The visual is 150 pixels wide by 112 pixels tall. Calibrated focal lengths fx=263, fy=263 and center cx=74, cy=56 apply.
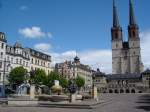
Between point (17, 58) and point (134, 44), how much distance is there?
3531 inches

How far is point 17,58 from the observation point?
7488cm

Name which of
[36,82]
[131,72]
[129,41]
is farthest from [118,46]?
[36,82]

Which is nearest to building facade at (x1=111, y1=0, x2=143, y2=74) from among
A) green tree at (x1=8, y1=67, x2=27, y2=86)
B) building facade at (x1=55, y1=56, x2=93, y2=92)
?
building facade at (x1=55, y1=56, x2=93, y2=92)

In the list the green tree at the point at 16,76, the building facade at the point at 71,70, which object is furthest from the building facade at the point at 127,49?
the green tree at the point at 16,76

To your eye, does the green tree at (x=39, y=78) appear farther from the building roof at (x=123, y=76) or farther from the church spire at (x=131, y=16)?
the church spire at (x=131, y=16)

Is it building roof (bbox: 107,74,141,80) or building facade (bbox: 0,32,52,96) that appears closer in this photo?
building facade (bbox: 0,32,52,96)

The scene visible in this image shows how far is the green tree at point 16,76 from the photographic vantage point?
206ft

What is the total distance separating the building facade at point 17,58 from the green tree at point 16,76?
1886mm

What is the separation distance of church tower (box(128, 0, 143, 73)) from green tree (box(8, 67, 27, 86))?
93.5 m

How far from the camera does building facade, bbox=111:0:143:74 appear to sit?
14700 cm

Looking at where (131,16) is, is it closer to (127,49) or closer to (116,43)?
(116,43)

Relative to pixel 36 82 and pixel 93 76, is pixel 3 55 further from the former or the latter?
pixel 93 76

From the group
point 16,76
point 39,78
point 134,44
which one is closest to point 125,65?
point 134,44

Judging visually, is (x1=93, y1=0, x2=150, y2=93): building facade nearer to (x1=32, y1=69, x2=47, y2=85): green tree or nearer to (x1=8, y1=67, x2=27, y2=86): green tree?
(x1=32, y1=69, x2=47, y2=85): green tree
